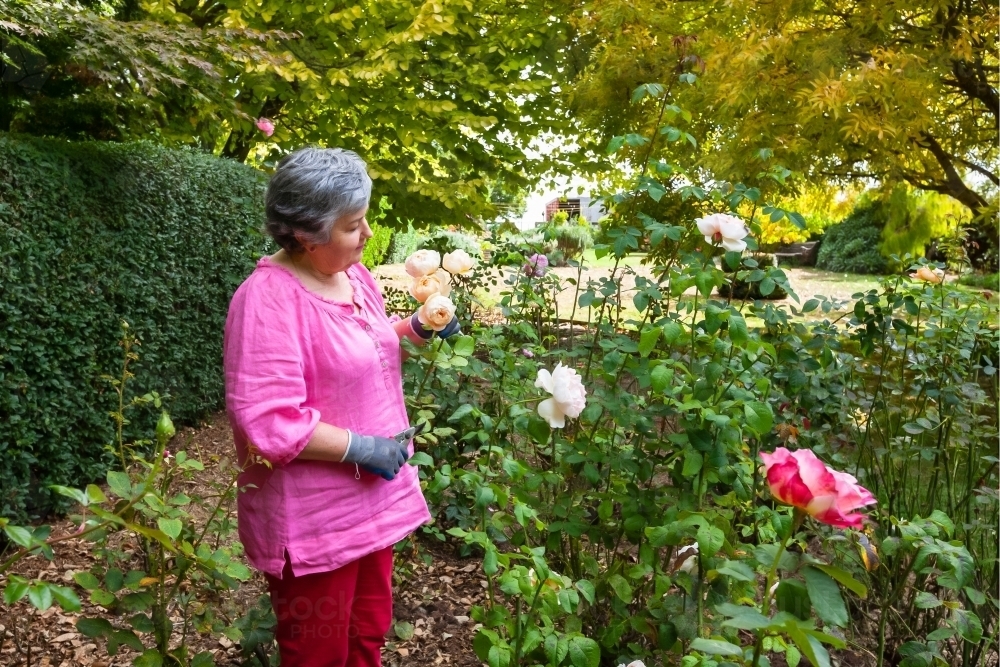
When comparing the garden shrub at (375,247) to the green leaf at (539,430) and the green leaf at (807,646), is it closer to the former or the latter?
the green leaf at (539,430)

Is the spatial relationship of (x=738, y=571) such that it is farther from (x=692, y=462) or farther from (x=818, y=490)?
(x=692, y=462)

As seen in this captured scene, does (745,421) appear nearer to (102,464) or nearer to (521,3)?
(102,464)

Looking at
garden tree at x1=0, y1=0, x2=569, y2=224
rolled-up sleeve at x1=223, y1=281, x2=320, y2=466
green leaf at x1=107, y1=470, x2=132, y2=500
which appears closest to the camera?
green leaf at x1=107, y1=470, x2=132, y2=500

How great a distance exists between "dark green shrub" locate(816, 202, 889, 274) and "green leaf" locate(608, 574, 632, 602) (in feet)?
53.1

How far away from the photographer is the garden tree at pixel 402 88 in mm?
4980

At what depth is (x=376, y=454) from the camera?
1559mm

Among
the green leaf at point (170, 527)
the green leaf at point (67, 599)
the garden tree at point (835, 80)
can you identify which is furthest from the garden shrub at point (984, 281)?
the green leaf at point (67, 599)

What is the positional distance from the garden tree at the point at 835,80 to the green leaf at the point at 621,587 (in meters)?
2.48

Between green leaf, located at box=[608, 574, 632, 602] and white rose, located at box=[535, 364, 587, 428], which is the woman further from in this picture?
green leaf, located at box=[608, 574, 632, 602]

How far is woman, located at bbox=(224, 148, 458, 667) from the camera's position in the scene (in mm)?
1482

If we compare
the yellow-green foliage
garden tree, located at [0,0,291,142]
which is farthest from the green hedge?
the yellow-green foliage

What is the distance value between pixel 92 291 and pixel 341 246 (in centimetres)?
259

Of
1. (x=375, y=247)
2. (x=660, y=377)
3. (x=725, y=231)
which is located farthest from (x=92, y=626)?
(x=375, y=247)

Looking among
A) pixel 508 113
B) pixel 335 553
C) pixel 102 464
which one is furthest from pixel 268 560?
pixel 508 113
